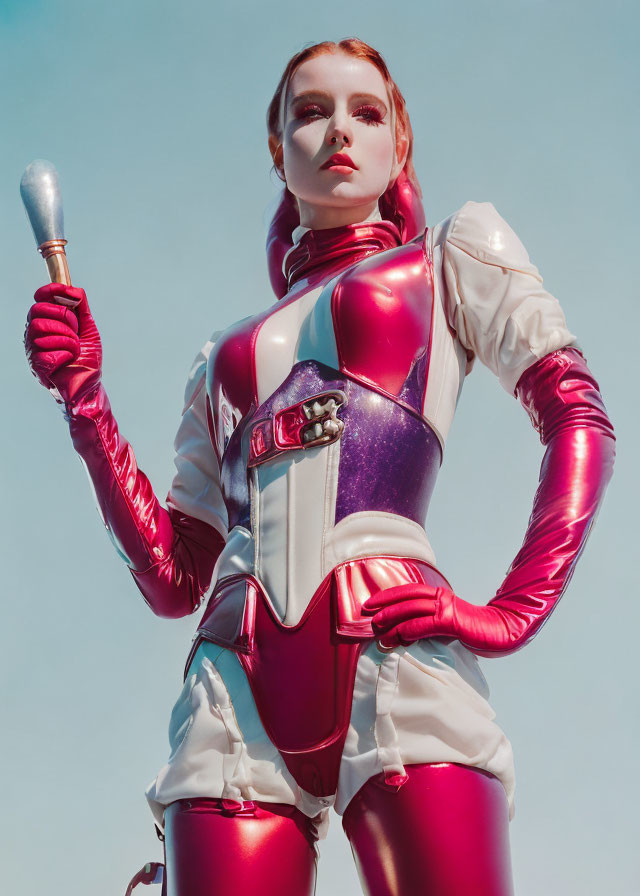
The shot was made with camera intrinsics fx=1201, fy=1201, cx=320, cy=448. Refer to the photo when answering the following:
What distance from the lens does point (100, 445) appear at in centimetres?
252

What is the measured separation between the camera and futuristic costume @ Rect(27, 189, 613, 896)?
6.57 feet

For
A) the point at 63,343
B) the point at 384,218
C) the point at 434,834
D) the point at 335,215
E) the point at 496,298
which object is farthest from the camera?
the point at 384,218

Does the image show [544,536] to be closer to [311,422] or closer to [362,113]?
[311,422]

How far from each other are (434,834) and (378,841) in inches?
4.2

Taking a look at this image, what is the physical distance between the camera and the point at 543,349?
228cm

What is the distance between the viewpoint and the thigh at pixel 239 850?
79.4 inches

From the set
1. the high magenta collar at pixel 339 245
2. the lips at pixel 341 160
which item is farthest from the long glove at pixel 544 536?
the lips at pixel 341 160

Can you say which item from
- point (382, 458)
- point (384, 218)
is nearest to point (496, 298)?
point (382, 458)

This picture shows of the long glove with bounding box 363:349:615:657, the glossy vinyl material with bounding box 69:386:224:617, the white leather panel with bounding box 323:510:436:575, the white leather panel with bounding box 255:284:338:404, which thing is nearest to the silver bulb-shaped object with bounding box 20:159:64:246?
the glossy vinyl material with bounding box 69:386:224:617

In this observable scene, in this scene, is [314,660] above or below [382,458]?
below

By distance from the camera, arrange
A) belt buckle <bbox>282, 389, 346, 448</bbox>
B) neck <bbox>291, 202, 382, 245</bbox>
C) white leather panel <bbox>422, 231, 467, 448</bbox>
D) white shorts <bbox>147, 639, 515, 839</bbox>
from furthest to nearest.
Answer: neck <bbox>291, 202, 382, 245</bbox> → white leather panel <bbox>422, 231, 467, 448</bbox> → belt buckle <bbox>282, 389, 346, 448</bbox> → white shorts <bbox>147, 639, 515, 839</bbox>

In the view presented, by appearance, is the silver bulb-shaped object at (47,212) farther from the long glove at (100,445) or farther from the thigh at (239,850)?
the thigh at (239,850)

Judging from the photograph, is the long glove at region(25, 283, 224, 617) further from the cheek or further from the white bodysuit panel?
the cheek

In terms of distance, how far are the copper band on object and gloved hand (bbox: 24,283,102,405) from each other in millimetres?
26
